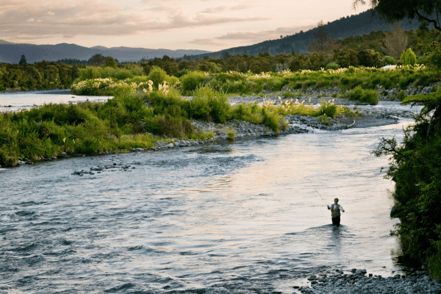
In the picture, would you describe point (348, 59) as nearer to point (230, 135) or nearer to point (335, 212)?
point (230, 135)

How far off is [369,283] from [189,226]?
3.44 meters

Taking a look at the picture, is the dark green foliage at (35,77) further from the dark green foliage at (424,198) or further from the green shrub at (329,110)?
the dark green foliage at (424,198)

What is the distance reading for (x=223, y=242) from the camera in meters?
6.98

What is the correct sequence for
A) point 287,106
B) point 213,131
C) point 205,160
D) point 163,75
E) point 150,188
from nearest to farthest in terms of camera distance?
point 150,188
point 205,160
point 213,131
point 287,106
point 163,75

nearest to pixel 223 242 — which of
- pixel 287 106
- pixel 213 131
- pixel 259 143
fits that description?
pixel 259 143

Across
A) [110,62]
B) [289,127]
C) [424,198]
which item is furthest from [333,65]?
[424,198]

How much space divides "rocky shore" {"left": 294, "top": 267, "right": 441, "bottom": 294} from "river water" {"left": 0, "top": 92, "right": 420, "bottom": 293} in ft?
0.71

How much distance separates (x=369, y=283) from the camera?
5.26 meters

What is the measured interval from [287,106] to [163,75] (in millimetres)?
22773

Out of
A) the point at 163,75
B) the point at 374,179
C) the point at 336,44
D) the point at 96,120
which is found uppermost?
the point at 336,44

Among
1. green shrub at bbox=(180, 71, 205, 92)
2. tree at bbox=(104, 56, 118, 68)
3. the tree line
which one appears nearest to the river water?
green shrub at bbox=(180, 71, 205, 92)

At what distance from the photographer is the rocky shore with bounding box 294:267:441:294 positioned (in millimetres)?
5062

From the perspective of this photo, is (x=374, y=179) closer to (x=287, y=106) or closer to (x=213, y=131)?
(x=213, y=131)

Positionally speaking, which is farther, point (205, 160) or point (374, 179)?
point (205, 160)
